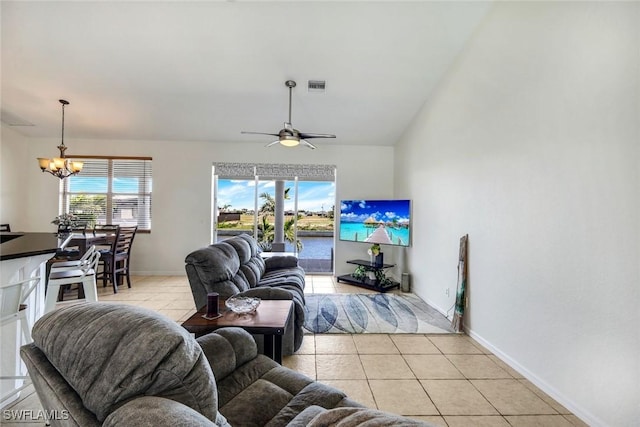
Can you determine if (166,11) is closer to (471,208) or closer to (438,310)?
(471,208)

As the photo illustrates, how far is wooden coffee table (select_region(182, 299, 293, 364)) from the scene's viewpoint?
1837mm

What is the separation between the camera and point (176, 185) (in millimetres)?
5816

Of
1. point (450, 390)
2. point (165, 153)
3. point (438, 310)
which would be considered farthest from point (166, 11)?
point (438, 310)

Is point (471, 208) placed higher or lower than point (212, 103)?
lower

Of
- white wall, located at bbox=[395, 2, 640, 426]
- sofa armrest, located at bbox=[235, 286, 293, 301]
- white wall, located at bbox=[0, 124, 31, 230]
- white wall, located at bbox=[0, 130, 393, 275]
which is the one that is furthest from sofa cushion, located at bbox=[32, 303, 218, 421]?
white wall, located at bbox=[0, 124, 31, 230]

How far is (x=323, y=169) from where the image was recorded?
599 centimetres

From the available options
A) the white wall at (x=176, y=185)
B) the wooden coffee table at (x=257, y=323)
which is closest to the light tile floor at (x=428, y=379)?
the wooden coffee table at (x=257, y=323)

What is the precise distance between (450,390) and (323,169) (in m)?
4.47

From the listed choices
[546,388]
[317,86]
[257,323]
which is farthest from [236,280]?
[317,86]

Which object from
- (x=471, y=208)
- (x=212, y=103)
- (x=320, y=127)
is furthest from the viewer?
(x=320, y=127)

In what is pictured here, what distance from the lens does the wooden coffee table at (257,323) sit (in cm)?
184

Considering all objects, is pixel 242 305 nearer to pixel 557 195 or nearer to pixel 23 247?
pixel 23 247

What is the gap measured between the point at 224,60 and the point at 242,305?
122 inches

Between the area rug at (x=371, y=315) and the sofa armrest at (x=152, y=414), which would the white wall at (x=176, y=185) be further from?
the sofa armrest at (x=152, y=414)
